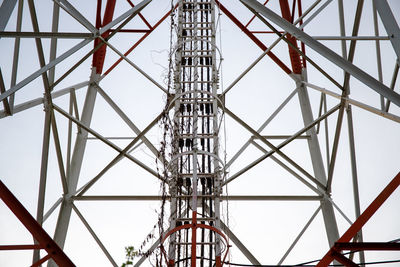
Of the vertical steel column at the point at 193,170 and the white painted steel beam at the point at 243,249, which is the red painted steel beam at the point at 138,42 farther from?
the white painted steel beam at the point at 243,249

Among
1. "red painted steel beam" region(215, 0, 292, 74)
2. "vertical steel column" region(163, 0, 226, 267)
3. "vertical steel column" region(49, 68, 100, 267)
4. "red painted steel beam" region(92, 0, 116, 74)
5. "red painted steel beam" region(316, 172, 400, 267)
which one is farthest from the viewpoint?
"red painted steel beam" region(215, 0, 292, 74)

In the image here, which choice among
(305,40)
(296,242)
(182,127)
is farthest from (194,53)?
A: (296,242)

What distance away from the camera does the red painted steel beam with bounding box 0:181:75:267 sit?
4.98 m

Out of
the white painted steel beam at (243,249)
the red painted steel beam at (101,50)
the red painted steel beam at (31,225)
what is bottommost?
the red painted steel beam at (31,225)

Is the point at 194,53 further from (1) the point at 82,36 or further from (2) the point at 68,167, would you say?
(2) the point at 68,167

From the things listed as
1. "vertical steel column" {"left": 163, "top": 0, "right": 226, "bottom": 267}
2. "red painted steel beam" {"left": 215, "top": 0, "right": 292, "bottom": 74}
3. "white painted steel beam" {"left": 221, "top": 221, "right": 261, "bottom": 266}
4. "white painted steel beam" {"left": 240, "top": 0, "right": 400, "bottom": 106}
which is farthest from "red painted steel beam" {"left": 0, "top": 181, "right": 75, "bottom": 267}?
"red painted steel beam" {"left": 215, "top": 0, "right": 292, "bottom": 74}

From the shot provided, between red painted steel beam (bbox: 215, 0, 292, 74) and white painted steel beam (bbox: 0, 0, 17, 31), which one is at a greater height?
red painted steel beam (bbox: 215, 0, 292, 74)

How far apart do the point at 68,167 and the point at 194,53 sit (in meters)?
3.73

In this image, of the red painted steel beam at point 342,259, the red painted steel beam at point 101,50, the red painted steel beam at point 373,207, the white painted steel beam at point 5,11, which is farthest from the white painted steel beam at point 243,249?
the white painted steel beam at point 5,11

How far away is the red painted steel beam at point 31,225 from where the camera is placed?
16.3 feet

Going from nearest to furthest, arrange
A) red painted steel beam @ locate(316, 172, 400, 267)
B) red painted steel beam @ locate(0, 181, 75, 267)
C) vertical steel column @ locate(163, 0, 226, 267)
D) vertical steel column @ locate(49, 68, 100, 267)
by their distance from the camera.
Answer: red painted steel beam @ locate(0, 181, 75, 267), red painted steel beam @ locate(316, 172, 400, 267), vertical steel column @ locate(163, 0, 226, 267), vertical steel column @ locate(49, 68, 100, 267)

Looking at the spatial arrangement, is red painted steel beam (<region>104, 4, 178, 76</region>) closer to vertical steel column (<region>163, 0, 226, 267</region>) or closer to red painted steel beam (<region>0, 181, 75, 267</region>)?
vertical steel column (<region>163, 0, 226, 267</region>)

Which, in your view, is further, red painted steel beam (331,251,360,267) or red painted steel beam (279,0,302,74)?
red painted steel beam (279,0,302,74)

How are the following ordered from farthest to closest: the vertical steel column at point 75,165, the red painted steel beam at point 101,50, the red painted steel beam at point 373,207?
1. the red painted steel beam at point 101,50
2. the vertical steel column at point 75,165
3. the red painted steel beam at point 373,207
